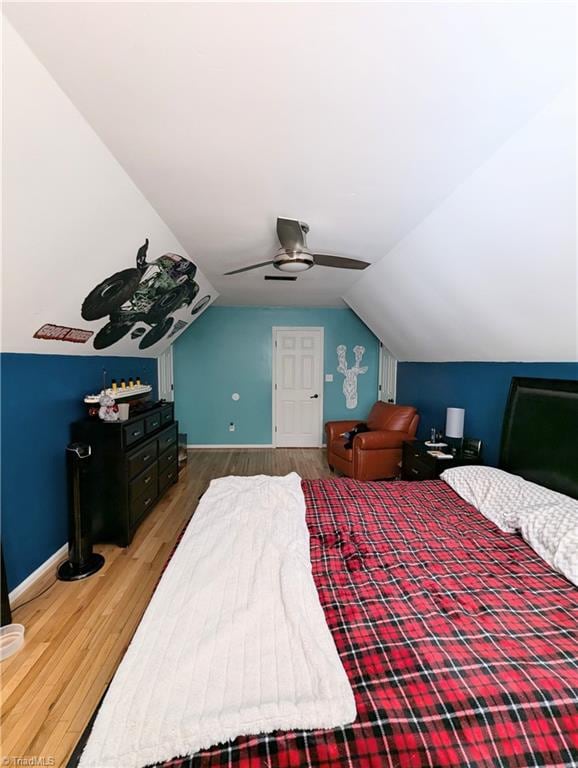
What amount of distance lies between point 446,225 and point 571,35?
1.17 metres

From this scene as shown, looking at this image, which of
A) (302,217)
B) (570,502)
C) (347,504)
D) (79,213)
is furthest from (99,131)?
(570,502)

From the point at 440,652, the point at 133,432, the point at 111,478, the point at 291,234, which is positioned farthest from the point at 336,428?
the point at 440,652

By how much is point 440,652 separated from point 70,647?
6.14 ft

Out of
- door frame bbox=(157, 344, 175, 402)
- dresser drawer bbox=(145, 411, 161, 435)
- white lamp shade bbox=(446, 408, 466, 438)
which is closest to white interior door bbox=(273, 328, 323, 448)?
door frame bbox=(157, 344, 175, 402)

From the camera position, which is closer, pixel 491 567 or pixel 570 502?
pixel 491 567

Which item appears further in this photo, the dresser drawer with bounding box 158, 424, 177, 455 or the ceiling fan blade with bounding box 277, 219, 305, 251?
the dresser drawer with bounding box 158, 424, 177, 455

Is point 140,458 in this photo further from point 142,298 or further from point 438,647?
point 438,647

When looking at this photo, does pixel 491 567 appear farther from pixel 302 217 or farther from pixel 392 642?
pixel 302 217

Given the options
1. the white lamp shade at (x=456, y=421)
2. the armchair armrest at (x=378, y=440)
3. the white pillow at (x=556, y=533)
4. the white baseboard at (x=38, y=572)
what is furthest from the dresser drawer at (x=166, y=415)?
the white pillow at (x=556, y=533)

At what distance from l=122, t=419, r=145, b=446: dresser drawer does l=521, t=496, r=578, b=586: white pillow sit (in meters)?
2.84

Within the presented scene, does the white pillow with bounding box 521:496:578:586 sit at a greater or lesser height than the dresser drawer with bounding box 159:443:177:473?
greater

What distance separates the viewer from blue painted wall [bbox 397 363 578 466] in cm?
267

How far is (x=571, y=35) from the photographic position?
101 cm

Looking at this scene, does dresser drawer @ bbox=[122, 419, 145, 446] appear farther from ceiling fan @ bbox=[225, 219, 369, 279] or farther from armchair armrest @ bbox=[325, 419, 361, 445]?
armchair armrest @ bbox=[325, 419, 361, 445]
